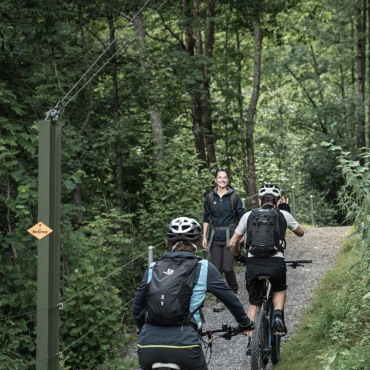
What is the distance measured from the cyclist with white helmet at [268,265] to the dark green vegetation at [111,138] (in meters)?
0.97

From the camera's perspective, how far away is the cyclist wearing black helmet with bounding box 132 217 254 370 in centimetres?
519

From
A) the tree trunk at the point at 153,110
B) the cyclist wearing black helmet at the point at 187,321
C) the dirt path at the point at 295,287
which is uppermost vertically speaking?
the tree trunk at the point at 153,110

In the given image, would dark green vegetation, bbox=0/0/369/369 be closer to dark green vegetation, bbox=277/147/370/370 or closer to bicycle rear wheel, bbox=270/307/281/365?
dark green vegetation, bbox=277/147/370/370

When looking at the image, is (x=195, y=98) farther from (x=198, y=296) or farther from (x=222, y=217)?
(x=198, y=296)

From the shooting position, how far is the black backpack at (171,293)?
525 centimetres

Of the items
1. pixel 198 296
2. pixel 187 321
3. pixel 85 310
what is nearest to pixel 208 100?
pixel 85 310

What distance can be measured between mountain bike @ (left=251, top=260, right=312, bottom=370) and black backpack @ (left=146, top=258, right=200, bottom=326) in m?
2.30

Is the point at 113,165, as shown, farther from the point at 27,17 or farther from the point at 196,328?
the point at 196,328

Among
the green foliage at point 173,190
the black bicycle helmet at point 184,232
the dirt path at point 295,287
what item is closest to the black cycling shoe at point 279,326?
the dirt path at point 295,287

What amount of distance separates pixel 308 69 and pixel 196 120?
22152 millimetres

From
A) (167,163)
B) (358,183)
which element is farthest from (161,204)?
(358,183)

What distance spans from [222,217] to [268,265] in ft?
11.2

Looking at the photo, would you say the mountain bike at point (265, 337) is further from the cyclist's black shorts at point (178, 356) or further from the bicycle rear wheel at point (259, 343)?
the cyclist's black shorts at point (178, 356)

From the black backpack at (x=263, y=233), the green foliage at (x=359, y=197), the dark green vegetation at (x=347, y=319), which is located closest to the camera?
the green foliage at (x=359, y=197)
